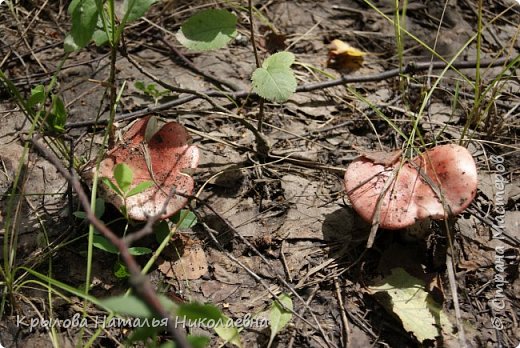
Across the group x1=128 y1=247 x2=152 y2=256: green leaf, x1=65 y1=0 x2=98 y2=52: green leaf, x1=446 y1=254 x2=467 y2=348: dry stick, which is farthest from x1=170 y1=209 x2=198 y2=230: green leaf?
x1=446 y1=254 x2=467 y2=348: dry stick

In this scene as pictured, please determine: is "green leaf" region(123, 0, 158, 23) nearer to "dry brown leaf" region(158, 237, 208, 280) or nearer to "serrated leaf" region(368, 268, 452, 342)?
"dry brown leaf" region(158, 237, 208, 280)

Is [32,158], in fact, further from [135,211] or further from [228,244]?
[228,244]

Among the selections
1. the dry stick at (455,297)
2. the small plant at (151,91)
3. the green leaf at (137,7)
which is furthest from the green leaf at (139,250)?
the dry stick at (455,297)

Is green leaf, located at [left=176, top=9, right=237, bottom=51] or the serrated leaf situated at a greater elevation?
green leaf, located at [left=176, top=9, right=237, bottom=51]

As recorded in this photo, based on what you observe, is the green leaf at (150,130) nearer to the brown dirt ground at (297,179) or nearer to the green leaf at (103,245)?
the brown dirt ground at (297,179)

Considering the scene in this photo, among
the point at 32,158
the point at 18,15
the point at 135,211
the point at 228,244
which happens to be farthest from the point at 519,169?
the point at 18,15

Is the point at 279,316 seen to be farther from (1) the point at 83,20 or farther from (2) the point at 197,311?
(1) the point at 83,20
